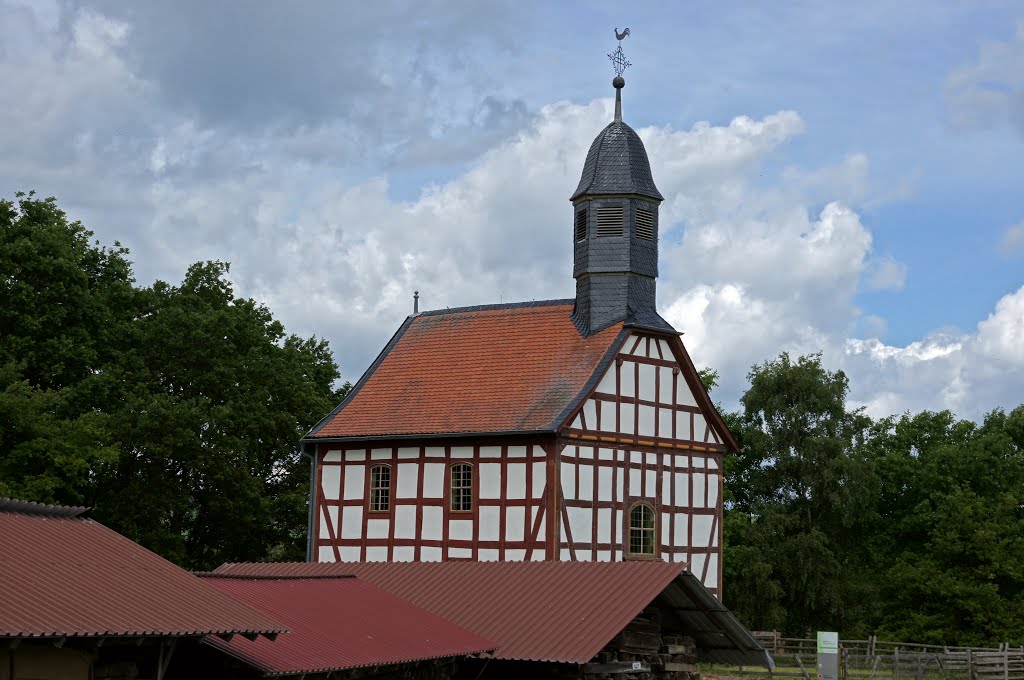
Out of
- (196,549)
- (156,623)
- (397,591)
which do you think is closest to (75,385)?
(196,549)

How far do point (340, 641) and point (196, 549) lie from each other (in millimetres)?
26813

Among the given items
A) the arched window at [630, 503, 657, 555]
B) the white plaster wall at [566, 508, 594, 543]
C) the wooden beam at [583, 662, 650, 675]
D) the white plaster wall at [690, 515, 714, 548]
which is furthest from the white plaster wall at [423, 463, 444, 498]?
the wooden beam at [583, 662, 650, 675]

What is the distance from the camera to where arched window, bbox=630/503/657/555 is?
3381cm

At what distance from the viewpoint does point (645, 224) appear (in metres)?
36.4

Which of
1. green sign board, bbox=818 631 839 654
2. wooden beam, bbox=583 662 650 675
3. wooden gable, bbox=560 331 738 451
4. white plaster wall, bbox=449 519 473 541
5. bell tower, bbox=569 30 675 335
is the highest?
bell tower, bbox=569 30 675 335

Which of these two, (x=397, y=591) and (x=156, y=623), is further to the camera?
(x=397, y=591)

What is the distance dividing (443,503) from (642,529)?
4.86 m

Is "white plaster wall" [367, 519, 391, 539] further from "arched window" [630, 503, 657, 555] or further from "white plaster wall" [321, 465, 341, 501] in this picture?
"arched window" [630, 503, 657, 555]

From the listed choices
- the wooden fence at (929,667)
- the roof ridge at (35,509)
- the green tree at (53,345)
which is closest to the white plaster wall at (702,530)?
the wooden fence at (929,667)

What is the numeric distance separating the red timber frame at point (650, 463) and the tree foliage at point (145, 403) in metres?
12.9

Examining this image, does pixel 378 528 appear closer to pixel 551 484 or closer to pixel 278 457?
pixel 551 484

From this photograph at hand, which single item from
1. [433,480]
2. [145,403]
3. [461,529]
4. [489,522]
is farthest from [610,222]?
[145,403]

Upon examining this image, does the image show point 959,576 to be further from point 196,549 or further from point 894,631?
point 196,549

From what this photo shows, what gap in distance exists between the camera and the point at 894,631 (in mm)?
50344
